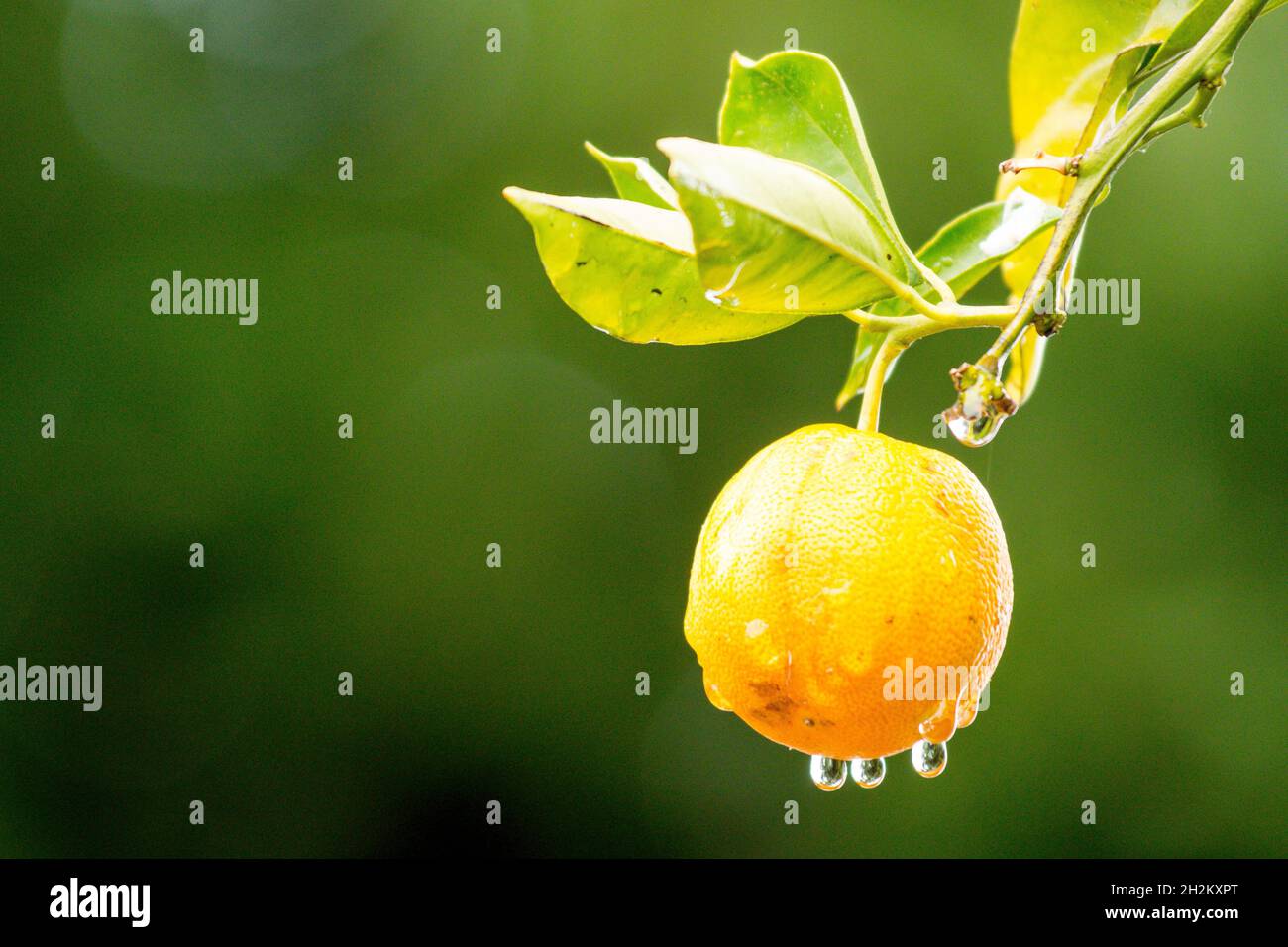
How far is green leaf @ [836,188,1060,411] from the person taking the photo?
0.72 m

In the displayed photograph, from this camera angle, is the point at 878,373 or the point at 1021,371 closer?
the point at 878,373

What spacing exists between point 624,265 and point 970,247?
268 millimetres

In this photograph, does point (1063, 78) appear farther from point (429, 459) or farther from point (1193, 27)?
point (429, 459)

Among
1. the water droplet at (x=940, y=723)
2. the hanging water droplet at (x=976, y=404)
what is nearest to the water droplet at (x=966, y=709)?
the water droplet at (x=940, y=723)

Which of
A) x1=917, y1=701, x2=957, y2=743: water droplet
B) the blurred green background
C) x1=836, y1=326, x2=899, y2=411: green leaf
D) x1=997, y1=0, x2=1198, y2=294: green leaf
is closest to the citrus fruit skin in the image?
x1=917, y1=701, x2=957, y2=743: water droplet

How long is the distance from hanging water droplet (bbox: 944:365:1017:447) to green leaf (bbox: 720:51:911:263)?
14cm

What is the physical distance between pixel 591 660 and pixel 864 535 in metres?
2.52

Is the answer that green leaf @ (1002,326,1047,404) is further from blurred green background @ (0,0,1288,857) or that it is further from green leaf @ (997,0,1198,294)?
blurred green background @ (0,0,1288,857)

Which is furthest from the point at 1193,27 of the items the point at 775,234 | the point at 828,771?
the point at 828,771

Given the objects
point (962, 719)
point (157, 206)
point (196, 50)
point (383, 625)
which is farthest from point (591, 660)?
point (962, 719)

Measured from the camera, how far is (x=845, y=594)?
1.91ft

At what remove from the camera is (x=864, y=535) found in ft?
1.95

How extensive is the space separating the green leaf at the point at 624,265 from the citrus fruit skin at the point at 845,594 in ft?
0.30

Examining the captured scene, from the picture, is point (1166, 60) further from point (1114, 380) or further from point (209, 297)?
point (209, 297)
